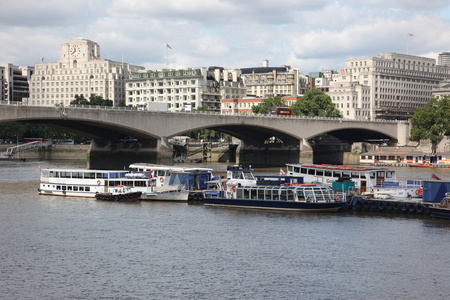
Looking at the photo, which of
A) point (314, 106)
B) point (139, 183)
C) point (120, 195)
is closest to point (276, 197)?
point (139, 183)

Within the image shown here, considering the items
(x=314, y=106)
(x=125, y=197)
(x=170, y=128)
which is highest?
(x=314, y=106)

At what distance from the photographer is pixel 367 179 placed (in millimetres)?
63312

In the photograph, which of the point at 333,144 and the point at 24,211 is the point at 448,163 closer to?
the point at 333,144

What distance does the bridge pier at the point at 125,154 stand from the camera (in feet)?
334

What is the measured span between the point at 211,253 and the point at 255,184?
67.4 ft

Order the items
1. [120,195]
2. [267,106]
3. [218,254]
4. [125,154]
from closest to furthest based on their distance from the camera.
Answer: [218,254] → [120,195] → [125,154] → [267,106]

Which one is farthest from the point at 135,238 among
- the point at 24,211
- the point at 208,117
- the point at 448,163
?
the point at 448,163

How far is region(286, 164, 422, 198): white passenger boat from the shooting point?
58719 mm

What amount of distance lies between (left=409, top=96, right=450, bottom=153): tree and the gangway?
3079 inches

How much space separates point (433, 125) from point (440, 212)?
84544mm

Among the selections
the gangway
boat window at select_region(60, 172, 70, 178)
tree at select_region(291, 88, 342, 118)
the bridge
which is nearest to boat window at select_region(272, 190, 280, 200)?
boat window at select_region(60, 172, 70, 178)

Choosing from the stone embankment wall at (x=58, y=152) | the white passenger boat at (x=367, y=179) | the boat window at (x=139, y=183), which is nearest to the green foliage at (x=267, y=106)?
the stone embankment wall at (x=58, y=152)

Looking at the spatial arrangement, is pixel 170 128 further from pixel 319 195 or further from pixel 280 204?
pixel 319 195

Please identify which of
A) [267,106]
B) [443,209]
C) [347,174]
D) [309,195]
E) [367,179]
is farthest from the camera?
[267,106]
